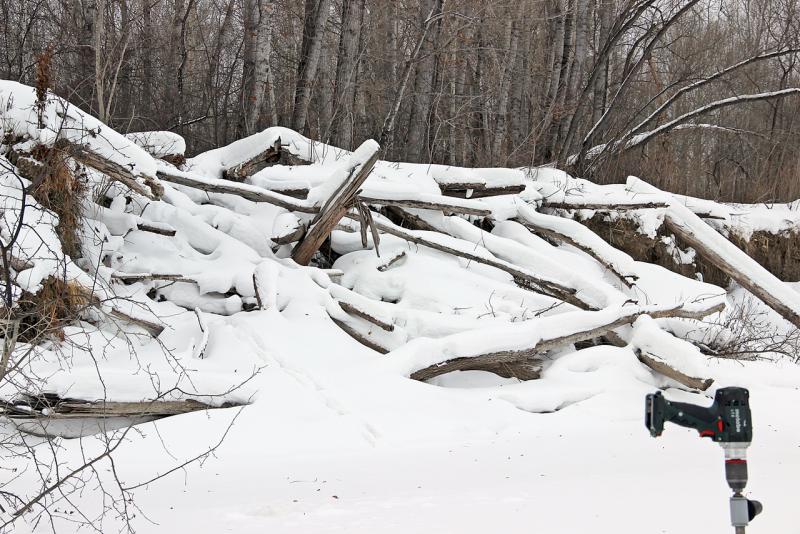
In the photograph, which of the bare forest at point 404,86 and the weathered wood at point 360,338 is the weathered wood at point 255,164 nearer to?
the bare forest at point 404,86

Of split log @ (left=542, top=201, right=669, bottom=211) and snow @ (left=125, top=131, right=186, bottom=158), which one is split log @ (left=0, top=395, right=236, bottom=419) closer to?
snow @ (left=125, top=131, right=186, bottom=158)

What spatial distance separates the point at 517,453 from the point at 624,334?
2.51 meters

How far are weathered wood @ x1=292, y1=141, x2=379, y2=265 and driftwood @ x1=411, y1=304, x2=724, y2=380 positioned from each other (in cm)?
199

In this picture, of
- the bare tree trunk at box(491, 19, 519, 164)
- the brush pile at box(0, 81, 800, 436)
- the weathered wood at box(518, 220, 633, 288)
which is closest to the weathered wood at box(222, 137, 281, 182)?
the brush pile at box(0, 81, 800, 436)

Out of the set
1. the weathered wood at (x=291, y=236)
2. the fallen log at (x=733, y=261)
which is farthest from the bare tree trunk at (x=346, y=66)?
the fallen log at (x=733, y=261)

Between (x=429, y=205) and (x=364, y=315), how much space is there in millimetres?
2119

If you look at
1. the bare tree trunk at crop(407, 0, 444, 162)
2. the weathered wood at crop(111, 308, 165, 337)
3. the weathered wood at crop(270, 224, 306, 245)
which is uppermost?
the bare tree trunk at crop(407, 0, 444, 162)

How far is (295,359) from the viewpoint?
6000mm

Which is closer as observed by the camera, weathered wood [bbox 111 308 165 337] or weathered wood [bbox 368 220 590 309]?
weathered wood [bbox 111 308 165 337]

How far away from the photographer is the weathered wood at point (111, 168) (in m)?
6.28

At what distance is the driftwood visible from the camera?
20.5 ft

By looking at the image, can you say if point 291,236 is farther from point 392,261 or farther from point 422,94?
point 422,94

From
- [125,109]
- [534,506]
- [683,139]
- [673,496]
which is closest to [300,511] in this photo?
[534,506]

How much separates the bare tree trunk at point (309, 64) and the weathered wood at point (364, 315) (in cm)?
447
